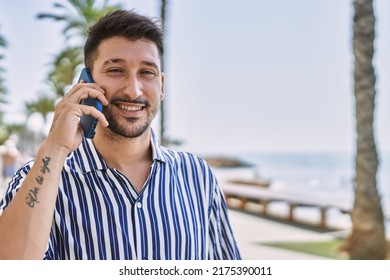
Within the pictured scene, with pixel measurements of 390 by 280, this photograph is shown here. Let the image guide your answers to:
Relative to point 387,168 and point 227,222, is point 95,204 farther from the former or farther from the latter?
point 387,168

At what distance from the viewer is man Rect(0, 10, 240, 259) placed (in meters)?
0.98

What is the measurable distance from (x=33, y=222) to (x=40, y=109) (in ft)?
78.2

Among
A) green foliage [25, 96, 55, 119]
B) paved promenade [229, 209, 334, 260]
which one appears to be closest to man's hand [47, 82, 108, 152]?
paved promenade [229, 209, 334, 260]

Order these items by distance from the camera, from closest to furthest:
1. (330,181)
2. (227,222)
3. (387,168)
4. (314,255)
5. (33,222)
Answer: (33,222), (227,222), (314,255), (387,168), (330,181)

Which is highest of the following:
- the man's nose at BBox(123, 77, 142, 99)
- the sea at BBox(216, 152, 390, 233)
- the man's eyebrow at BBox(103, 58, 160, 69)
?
the sea at BBox(216, 152, 390, 233)

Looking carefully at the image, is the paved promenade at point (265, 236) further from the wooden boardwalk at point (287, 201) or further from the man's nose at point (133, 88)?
the man's nose at point (133, 88)

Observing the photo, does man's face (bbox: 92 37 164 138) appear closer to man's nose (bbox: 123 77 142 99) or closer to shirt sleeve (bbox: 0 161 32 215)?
man's nose (bbox: 123 77 142 99)

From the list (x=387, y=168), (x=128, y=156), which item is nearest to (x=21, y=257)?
(x=128, y=156)

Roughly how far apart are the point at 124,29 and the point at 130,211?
364mm

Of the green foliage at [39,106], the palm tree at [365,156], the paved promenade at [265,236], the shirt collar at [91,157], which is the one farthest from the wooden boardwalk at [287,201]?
the green foliage at [39,106]

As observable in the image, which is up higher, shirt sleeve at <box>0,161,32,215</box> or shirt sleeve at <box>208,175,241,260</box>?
shirt sleeve at <box>0,161,32,215</box>

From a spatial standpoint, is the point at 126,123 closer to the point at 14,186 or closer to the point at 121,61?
the point at 121,61

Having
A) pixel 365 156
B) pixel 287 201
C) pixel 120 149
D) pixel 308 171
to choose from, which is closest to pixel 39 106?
pixel 287 201
